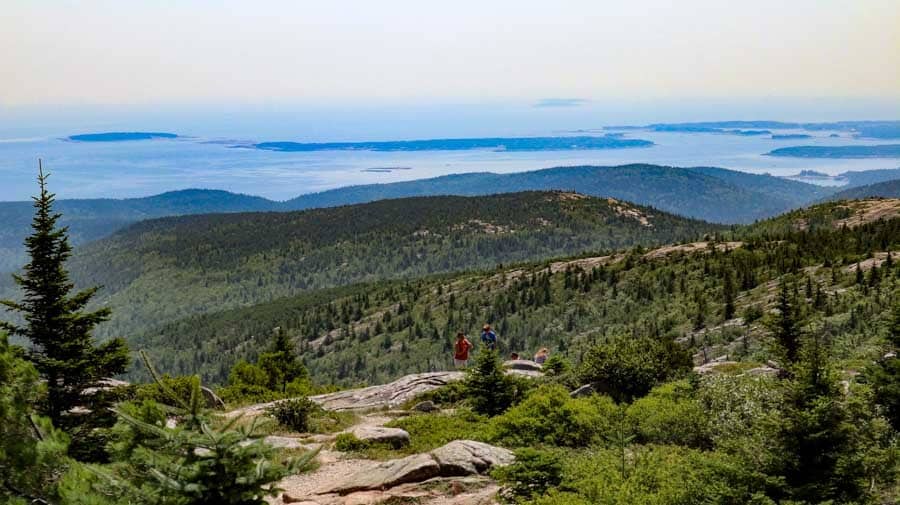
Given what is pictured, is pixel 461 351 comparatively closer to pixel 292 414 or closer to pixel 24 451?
pixel 292 414

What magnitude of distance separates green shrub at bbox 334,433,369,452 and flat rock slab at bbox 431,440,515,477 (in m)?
3.15

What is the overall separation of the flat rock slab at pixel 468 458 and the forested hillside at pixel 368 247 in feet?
447

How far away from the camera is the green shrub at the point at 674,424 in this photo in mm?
13352

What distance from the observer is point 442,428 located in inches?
634

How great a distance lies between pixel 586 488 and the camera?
30.6 feet

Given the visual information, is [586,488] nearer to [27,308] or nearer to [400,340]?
[27,308]

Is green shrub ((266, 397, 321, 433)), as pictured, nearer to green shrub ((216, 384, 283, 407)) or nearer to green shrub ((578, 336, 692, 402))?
green shrub ((216, 384, 283, 407))

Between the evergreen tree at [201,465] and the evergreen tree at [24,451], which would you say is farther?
the evergreen tree at [24,451]

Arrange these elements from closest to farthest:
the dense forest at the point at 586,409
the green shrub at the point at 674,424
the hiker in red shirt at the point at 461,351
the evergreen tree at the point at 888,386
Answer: the dense forest at the point at 586,409, the evergreen tree at the point at 888,386, the green shrub at the point at 674,424, the hiker in red shirt at the point at 461,351

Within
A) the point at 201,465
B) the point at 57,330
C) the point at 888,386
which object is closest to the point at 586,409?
the point at 888,386

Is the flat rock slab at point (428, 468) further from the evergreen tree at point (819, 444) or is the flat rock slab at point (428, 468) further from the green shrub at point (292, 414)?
the green shrub at point (292, 414)

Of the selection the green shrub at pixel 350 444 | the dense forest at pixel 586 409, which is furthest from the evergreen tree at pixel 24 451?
the green shrub at pixel 350 444

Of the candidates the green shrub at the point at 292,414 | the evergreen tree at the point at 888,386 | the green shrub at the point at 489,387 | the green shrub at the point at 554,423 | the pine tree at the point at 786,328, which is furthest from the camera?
the green shrub at the point at 292,414

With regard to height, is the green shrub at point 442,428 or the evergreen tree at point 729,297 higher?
the green shrub at point 442,428
